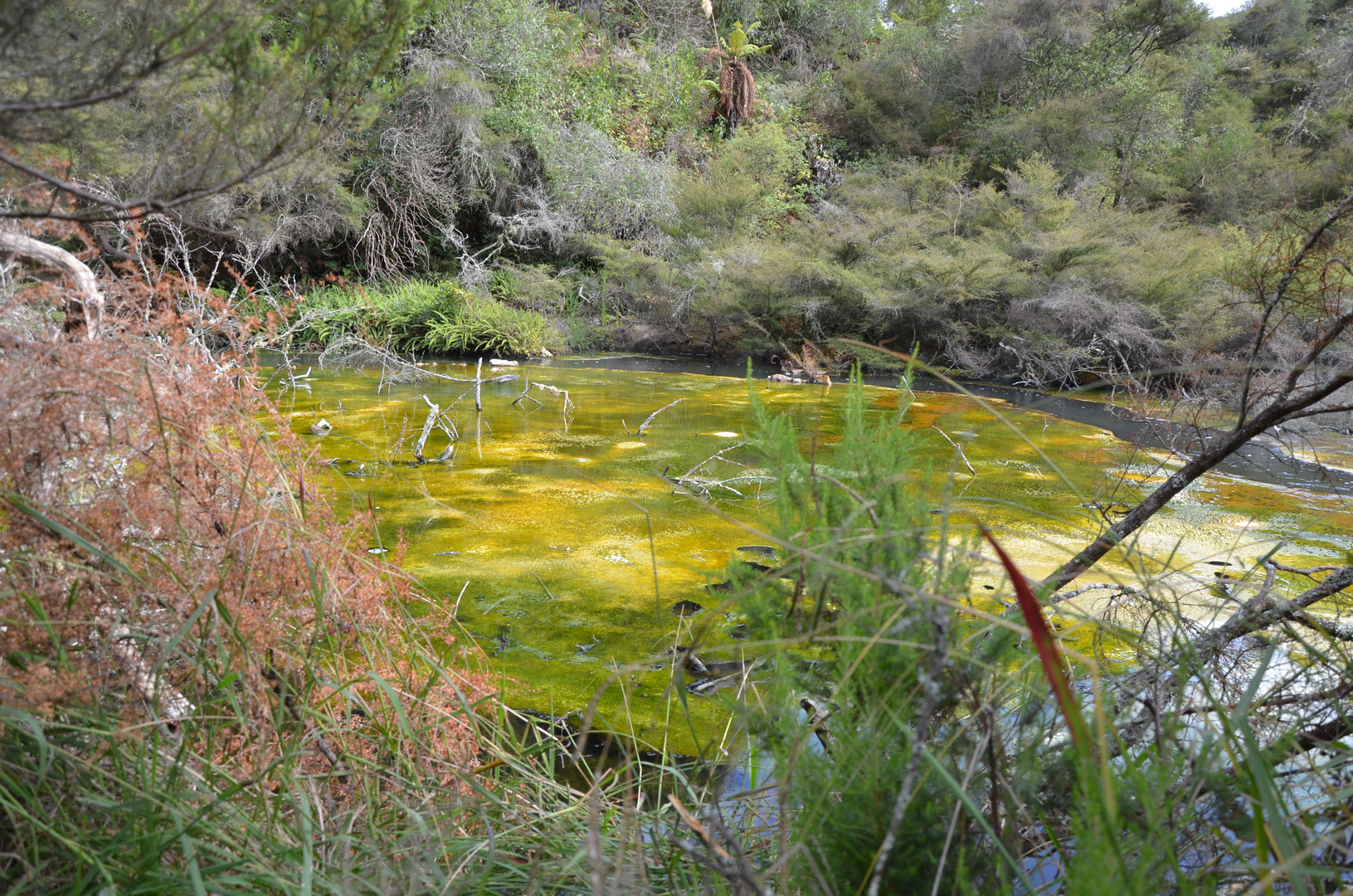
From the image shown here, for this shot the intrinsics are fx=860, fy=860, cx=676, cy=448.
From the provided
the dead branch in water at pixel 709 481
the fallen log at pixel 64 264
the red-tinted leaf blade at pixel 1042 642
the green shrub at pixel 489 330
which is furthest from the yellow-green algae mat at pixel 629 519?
the green shrub at pixel 489 330

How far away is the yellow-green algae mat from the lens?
2.04m

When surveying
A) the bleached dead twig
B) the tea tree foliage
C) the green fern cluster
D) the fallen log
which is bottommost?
the green fern cluster

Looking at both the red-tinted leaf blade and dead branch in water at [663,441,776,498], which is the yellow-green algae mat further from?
the red-tinted leaf blade

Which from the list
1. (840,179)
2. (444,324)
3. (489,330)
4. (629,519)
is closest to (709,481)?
(629,519)

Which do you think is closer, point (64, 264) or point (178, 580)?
point (178, 580)

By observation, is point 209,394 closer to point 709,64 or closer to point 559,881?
point 559,881

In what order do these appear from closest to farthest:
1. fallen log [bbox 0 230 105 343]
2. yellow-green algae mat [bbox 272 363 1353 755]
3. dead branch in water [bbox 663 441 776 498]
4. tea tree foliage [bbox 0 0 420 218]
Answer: tea tree foliage [bbox 0 0 420 218] → fallen log [bbox 0 230 105 343] → yellow-green algae mat [bbox 272 363 1353 755] → dead branch in water [bbox 663 441 776 498]

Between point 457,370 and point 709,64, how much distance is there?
9.36 metres

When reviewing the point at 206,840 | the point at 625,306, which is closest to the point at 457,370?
the point at 625,306

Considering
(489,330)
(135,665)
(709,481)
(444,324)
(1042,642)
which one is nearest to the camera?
(1042,642)

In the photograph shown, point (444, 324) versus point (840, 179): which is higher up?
point (840, 179)

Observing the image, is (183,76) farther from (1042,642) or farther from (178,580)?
(1042,642)

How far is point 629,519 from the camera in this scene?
3514 millimetres

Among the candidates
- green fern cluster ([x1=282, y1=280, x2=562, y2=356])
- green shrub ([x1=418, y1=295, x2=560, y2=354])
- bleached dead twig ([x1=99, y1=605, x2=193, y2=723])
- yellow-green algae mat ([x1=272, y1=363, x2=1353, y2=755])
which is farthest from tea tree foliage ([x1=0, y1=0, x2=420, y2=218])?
green shrub ([x1=418, y1=295, x2=560, y2=354])
